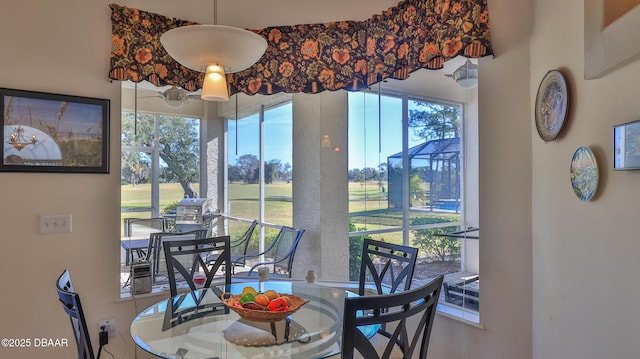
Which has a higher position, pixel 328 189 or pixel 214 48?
pixel 214 48

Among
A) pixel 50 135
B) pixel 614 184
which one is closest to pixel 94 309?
pixel 50 135

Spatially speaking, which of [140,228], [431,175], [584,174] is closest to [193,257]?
[140,228]

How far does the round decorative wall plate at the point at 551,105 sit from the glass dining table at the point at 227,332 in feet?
4.46

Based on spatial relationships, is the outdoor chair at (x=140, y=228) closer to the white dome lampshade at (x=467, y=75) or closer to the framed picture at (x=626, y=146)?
the white dome lampshade at (x=467, y=75)

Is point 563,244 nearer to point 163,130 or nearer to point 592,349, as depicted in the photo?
point 592,349

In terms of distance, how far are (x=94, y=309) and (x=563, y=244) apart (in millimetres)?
2935

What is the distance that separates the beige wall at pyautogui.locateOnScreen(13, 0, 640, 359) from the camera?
1381 millimetres

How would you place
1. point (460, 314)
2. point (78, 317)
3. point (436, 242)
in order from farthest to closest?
point (436, 242) → point (460, 314) → point (78, 317)

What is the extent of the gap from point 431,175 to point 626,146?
173 centimetres

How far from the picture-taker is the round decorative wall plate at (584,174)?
4.70 feet

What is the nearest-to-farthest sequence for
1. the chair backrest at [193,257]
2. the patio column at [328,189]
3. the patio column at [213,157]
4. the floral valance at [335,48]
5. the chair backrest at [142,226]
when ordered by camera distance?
1. the floral valance at [335,48]
2. the chair backrest at [193,257]
3. the chair backrest at [142,226]
4. the patio column at [328,189]
5. the patio column at [213,157]

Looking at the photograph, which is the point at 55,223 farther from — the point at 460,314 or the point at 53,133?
the point at 460,314

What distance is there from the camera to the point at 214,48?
1.53m

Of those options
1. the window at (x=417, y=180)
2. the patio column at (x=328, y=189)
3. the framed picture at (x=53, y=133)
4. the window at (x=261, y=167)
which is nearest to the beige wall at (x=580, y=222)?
the window at (x=417, y=180)
